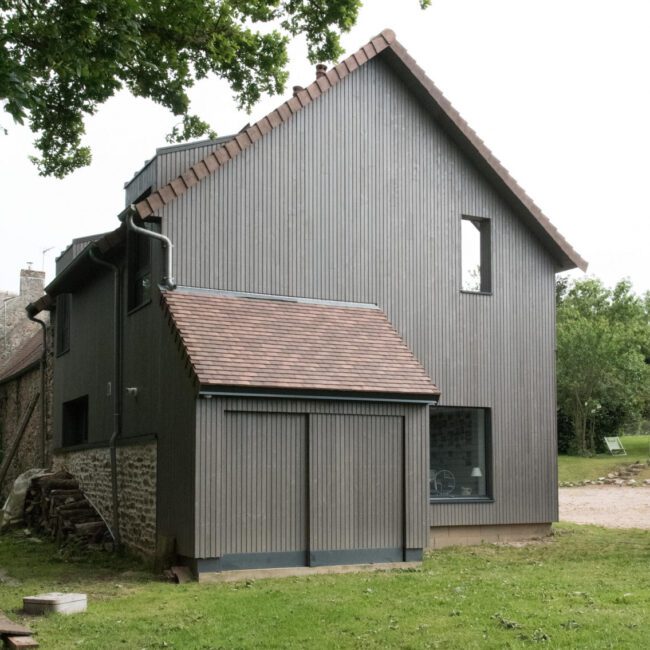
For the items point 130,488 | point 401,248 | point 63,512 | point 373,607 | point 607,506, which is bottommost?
point 607,506

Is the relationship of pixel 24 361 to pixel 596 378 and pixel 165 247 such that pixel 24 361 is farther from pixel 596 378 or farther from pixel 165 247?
pixel 596 378

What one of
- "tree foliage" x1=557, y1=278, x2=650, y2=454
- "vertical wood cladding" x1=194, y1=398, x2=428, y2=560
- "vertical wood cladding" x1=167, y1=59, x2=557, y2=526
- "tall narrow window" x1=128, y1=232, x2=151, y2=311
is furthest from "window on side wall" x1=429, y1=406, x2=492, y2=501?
"tree foliage" x1=557, y1=278, x2=650, y2=454

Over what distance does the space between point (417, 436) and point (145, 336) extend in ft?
15.5

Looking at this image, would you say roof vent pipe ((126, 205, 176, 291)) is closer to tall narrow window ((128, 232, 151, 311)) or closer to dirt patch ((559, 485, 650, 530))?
tall narrow window ((128, 232, 151, 311))

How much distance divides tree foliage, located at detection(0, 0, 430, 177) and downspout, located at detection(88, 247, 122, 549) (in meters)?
1.95

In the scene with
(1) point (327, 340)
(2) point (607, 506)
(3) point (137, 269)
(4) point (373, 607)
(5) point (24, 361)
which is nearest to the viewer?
(4) point (373, 607)

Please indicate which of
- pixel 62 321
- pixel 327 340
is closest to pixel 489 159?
pixel 327 340

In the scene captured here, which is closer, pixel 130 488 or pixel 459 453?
pixel 130 488

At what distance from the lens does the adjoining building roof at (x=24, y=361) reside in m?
25.9

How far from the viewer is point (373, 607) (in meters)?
10.1

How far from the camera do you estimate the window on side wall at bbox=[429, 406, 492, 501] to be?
55.0 feet

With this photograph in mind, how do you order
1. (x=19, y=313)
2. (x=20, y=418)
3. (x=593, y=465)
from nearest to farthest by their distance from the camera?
(x=20, y=418), (x=19, y=313), (x=593, y=465)

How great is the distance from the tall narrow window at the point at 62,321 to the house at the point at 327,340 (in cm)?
196

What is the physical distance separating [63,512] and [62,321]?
5.97 m
